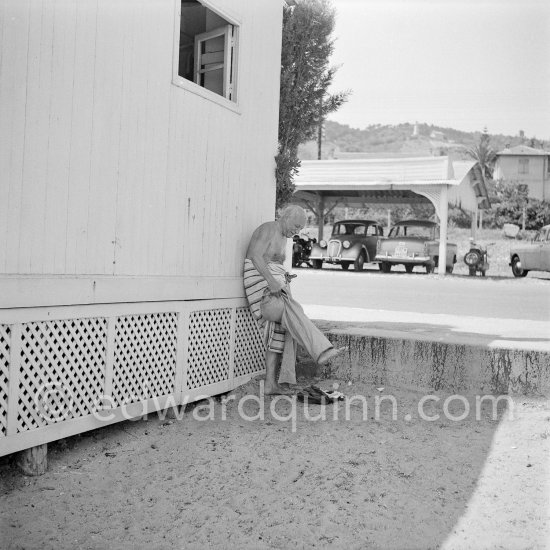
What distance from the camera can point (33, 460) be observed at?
424cm

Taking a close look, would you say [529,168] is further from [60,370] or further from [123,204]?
[60,370]

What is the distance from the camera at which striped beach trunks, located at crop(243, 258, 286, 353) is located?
→ 595 centimetres

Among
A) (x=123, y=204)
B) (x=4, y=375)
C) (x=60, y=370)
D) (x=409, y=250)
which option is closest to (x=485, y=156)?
(x=409, y=250)

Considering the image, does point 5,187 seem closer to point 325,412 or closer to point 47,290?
point 47,290

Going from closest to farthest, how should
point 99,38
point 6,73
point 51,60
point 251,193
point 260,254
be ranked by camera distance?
point 6,73 < point 51,60 < point 99,38 < point 260,254 < point 251,193

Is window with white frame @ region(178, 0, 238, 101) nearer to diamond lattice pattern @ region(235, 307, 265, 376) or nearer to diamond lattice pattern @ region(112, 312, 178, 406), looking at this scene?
diamond lattice pattern @ region(235, 307, 265, 376)

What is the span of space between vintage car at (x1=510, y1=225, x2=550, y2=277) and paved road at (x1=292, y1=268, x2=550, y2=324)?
31.7 inches

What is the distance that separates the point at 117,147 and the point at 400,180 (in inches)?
691

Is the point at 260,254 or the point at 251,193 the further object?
the point at 251,193

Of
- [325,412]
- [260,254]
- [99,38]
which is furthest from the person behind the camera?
[260,254]

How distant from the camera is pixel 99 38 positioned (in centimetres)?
442

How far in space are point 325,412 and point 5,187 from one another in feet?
10.3

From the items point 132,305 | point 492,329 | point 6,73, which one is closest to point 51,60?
point 6,73

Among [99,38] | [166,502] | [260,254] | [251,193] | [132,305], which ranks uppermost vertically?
[99,38]
